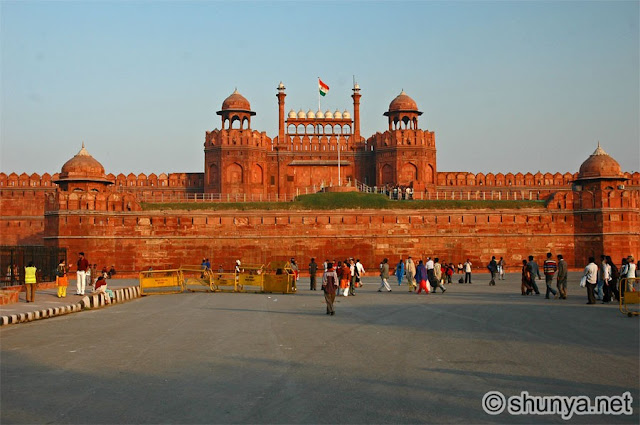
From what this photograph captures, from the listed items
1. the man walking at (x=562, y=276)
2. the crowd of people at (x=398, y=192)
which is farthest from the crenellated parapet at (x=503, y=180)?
the man walking at (x=562, y=276)

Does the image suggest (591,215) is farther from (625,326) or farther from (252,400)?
(252,400)

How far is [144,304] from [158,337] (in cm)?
771

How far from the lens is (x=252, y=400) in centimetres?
724

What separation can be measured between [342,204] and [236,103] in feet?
42.3

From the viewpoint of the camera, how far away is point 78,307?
1777 cm

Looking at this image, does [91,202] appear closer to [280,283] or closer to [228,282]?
[228,282]

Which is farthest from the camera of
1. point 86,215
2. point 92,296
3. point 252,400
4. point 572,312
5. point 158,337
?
point 86,215

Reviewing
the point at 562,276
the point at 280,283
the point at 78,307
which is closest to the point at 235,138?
the point at 280,283

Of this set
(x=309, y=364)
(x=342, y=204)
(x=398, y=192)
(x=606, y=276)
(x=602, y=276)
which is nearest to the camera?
(x=309, y=364)

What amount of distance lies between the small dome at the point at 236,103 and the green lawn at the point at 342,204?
1039cm

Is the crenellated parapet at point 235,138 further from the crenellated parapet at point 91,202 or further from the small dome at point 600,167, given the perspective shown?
the small dome at point 600,167

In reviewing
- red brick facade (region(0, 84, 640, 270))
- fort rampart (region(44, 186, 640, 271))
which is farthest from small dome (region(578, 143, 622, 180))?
fort rampart (region(44, 186, 640, 271))

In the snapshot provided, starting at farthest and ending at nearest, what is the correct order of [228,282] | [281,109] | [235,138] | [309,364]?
[281,109], [235,138], [228,282], [309,364]

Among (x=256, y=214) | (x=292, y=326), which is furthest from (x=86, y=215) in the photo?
(x=292, y=326)
